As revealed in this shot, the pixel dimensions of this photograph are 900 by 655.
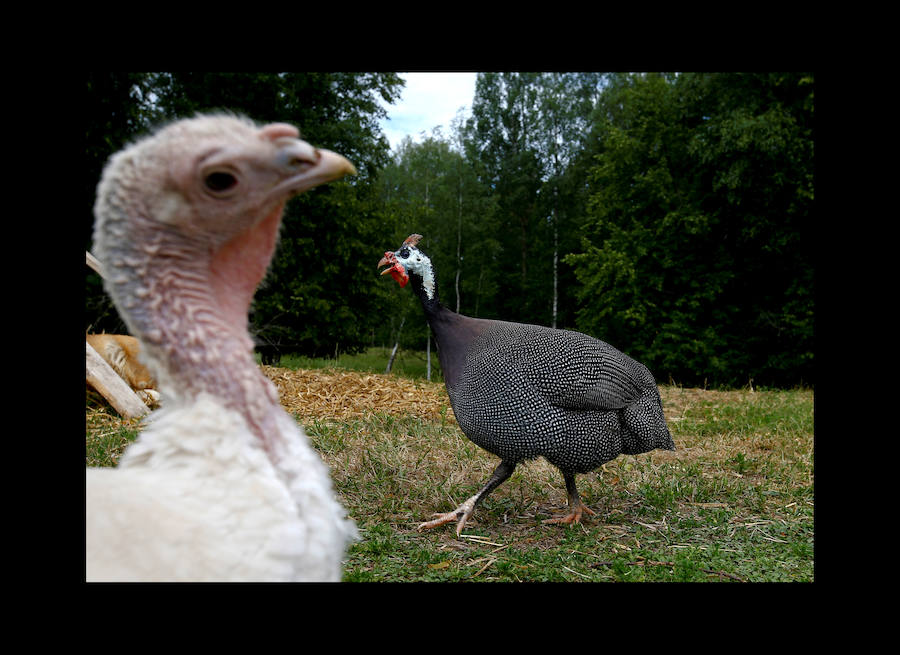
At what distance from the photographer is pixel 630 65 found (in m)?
2.01

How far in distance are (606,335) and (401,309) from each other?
583 cm

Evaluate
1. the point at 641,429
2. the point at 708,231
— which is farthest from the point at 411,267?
the point at 708,231

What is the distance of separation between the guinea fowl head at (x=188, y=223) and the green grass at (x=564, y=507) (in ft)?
6.69

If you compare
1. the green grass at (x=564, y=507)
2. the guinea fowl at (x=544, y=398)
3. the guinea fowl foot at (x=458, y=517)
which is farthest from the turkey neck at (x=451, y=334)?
the green grass at (x=564, y=507)

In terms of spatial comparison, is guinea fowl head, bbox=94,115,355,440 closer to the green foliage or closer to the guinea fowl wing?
the guinea fowl wing

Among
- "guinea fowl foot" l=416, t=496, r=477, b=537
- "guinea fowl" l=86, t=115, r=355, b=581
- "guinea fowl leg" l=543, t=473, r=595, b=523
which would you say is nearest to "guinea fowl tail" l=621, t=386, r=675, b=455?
"guinea fowl leg" l=543, t=473, r=595, b=523

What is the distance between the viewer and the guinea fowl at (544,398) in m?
3.51

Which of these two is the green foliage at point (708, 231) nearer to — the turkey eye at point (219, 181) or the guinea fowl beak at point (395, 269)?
the guinea fowl beak at point (395, 269)

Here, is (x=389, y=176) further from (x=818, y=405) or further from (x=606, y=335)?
(x=818, y=405)

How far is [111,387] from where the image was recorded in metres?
5.71

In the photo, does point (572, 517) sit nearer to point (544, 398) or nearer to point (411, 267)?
point (544, 398)

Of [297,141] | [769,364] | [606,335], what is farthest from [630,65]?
[606,335]

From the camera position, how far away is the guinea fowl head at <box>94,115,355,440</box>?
1.22 meters

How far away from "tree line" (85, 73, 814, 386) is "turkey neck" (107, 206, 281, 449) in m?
9.22
